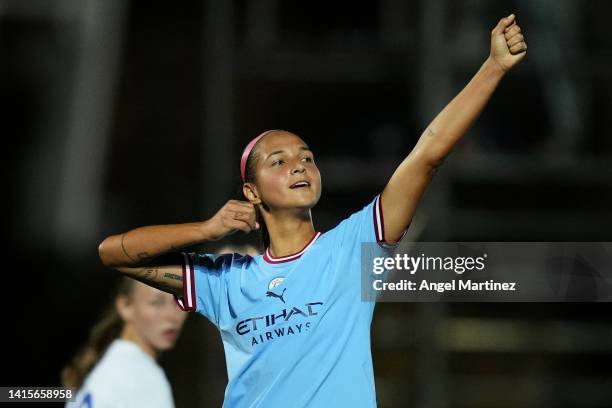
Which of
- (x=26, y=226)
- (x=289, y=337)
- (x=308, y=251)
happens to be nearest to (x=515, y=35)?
(x=308, y=251)

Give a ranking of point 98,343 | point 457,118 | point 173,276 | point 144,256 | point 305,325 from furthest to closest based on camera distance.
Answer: point 98,343, point 173,276, point 144,256, point 305,325, point 457,118

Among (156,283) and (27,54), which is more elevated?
(27,54)

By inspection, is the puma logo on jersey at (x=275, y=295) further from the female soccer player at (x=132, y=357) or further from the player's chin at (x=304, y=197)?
the female soccer player at (x=132, y=357)

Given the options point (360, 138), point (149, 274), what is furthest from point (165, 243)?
point (360, 138)

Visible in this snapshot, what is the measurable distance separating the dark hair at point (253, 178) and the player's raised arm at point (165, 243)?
0.13 meters

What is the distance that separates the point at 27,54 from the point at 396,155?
7.27 feet

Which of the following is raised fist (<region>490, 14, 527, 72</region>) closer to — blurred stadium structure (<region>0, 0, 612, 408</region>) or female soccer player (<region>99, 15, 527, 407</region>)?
female soccer player (<region>99, 15, 527, 407</region>)

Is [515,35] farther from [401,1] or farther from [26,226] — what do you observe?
[26,226]

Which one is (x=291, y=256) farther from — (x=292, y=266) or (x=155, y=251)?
(x=155, y=251)

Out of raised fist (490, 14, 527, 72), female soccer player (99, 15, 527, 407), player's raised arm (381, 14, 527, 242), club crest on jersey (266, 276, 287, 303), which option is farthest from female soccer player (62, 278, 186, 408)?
raised fist (490, 14, 527, 72)

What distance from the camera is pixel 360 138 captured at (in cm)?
590

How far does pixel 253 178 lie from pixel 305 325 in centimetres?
48

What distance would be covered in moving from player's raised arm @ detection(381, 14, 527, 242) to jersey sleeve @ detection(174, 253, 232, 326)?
2.04 ft

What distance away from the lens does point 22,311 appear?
222 inches
